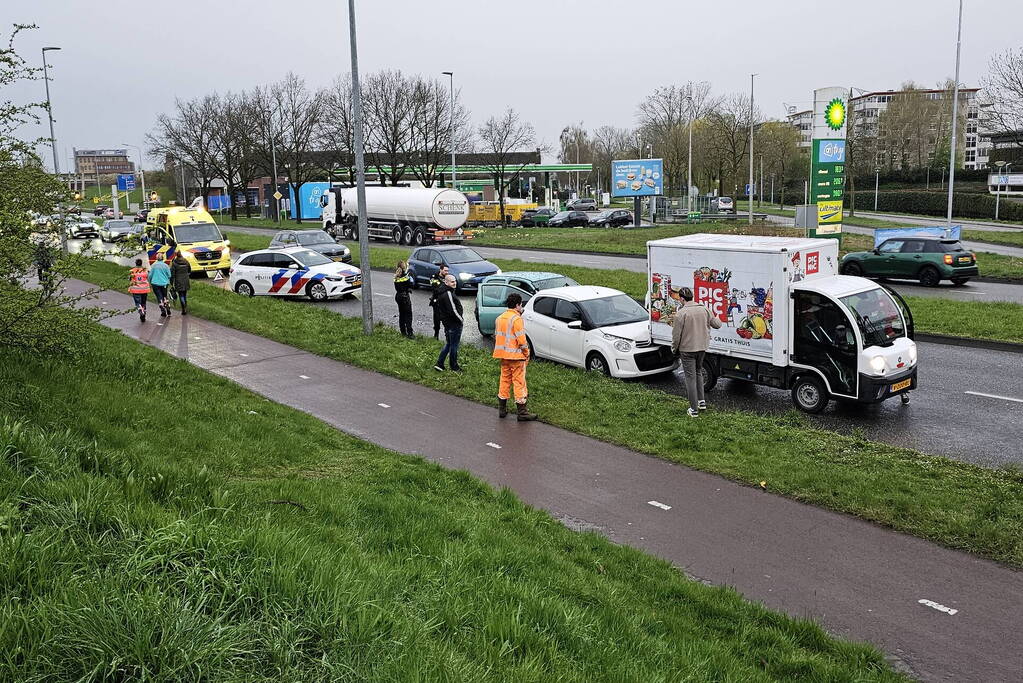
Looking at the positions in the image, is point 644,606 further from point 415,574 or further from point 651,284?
point 651,284

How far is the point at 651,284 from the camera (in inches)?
545

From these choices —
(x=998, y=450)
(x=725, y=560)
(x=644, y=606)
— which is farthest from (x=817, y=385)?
(x=644, y=606)

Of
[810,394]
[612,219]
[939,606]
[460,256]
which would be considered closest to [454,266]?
[460,256]

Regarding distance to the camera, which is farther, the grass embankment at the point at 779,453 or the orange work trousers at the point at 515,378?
the orange work trousers at the point at 515,378

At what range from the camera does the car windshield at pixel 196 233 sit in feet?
104

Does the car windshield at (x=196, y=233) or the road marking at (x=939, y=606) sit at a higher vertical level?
the car windshield at (x=196, y=233)

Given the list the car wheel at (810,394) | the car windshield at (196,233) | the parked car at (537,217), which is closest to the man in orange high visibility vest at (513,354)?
the car wheel at (810,394)

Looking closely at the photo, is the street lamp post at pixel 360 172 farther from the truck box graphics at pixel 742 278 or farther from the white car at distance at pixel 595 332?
the truck box graphics at pixel 742 278

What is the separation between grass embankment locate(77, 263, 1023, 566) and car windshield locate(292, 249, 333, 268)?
8737 mm

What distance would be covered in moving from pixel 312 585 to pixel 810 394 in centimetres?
908

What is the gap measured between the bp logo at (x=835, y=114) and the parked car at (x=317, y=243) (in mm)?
17655

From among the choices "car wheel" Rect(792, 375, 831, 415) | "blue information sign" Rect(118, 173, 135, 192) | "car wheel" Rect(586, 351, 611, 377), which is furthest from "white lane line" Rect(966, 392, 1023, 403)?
"blue information sign" Rect(118, 173, 135, 192)

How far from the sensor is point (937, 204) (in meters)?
63.3

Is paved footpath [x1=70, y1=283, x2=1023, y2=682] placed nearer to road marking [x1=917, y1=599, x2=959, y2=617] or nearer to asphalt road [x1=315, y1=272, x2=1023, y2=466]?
road marking [x1=917, y1=599, x2=959, y2=617]
